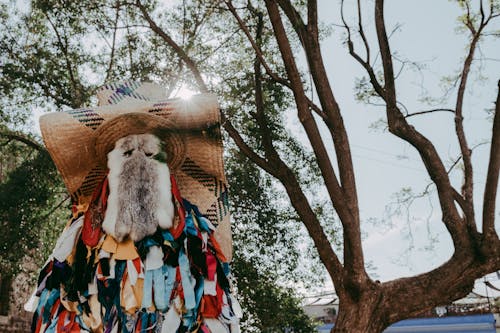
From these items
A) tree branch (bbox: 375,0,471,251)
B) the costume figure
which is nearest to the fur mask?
the costume figure

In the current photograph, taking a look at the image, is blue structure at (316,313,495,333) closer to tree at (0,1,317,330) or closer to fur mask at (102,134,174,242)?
tree at (0,1,317,330)

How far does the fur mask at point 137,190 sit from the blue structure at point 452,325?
560 inches

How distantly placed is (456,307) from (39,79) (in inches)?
581

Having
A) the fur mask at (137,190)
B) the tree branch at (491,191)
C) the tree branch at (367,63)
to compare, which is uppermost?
the tree branch at (367,63)

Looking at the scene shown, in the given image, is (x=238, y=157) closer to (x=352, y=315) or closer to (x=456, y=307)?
(x=352, y=315)

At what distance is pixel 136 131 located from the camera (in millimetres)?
2047

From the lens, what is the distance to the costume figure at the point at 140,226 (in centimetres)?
175

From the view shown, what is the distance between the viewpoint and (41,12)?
23.2 feet

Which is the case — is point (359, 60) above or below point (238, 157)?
above

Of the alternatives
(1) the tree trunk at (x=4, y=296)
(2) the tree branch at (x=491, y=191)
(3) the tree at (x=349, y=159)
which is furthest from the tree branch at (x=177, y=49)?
(1) the tree trunk at (x=4, y=296)

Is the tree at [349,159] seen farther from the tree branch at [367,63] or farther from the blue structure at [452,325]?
the blue structure at [452,325]

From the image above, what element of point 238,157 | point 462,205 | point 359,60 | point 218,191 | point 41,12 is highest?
point 41,12

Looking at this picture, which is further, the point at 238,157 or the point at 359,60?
the point at 238,157

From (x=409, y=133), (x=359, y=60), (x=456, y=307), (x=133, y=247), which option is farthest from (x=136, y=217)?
(x=456, y=307)
